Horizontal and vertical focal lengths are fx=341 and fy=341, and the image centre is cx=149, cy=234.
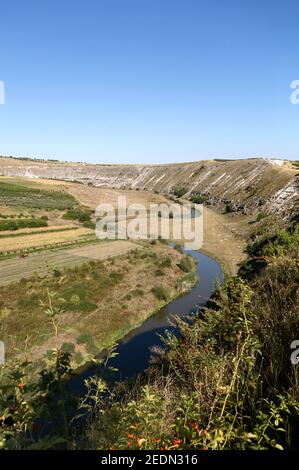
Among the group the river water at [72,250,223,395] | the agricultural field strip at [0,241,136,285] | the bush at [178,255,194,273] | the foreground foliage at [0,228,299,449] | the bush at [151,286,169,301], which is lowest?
the river water at [72,250,223,395]

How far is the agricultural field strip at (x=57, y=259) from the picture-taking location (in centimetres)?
4003

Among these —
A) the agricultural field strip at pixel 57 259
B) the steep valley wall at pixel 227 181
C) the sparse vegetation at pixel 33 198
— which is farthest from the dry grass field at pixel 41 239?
the steep valley wall at pixel 227 181

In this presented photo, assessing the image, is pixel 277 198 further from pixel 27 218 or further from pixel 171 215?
pixel 27 218

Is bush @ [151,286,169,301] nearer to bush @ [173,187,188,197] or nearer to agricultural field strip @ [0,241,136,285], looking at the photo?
agricultural field strip @ [0,241,136,285]

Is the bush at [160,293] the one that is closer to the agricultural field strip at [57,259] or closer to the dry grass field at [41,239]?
the agricultural field strip at [57,259]

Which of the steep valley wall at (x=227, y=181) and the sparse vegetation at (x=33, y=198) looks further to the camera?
the sparse vegetation at (x=33, y=198)

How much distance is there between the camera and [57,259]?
1850 inches

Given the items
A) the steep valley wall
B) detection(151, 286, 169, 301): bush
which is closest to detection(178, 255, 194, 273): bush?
detection(151, 286, 169, 301): bush

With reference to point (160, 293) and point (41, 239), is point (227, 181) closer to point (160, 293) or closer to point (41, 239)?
point (41, 239)

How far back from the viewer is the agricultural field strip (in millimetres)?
40031

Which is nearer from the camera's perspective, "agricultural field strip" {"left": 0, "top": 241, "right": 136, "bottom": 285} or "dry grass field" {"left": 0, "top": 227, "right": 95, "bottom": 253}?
"agricultural field strip" {"left": 0, "top": 241, "right": 136, "bottom": 285}

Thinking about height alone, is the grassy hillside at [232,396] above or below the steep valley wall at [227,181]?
below

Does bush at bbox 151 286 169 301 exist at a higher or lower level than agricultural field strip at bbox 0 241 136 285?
lower

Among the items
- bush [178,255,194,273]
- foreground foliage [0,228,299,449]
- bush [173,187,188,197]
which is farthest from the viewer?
bush [173,187,188,197]
